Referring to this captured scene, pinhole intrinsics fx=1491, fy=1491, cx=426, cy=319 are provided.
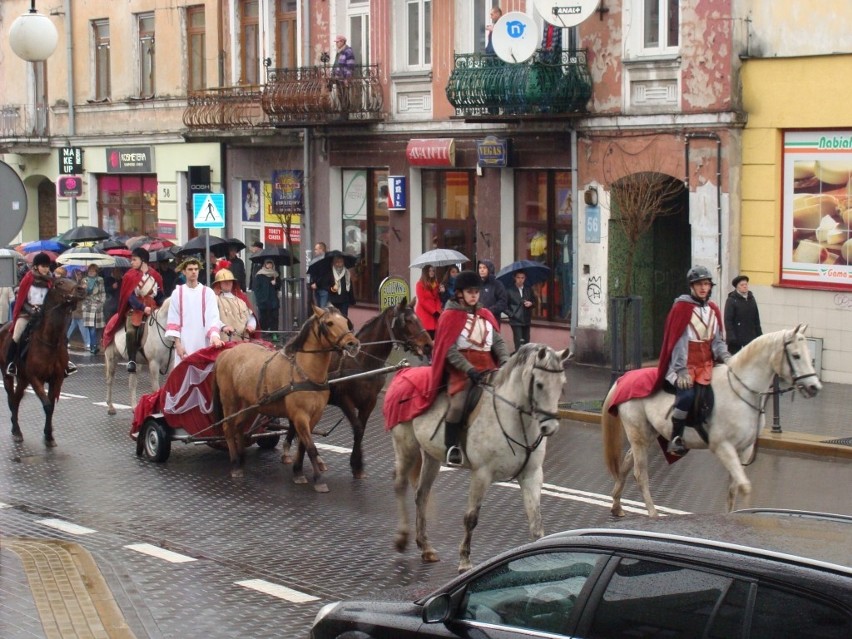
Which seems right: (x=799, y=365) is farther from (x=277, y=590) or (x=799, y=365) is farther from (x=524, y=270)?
(x=524, y=270)

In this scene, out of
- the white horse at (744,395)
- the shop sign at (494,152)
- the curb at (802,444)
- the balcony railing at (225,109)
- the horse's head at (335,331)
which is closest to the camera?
the white horse at (744,395)

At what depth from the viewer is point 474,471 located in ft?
38.2

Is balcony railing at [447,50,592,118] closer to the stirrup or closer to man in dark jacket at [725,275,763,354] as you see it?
man in dark jacket at [725,275,763,354]

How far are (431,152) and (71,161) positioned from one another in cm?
1628

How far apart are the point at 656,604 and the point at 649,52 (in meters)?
19.8

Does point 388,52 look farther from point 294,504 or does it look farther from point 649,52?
point 294,504

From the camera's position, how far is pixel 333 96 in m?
30.8

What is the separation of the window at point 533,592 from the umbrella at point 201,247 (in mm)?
22385

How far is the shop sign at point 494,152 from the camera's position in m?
27.1

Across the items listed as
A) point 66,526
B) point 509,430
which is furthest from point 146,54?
point 509,430

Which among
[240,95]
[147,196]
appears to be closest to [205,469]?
[240,95]

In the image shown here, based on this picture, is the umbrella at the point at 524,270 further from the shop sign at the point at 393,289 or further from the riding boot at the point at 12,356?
the riding boot at the point at 12,356

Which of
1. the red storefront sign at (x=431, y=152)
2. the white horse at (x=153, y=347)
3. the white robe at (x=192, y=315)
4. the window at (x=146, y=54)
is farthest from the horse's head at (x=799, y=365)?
the window at (x=146, y=54)

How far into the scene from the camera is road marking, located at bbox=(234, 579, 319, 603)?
10.9 meters
